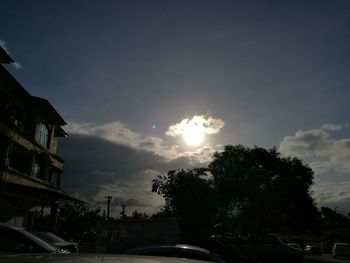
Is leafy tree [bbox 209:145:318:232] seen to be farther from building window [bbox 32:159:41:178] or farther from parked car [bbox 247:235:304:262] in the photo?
building window [bbox 32:159:41:178]

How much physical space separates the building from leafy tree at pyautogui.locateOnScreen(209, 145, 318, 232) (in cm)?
1972

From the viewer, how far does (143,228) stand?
18203 millimetres

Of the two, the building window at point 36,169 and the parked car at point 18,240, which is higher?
the building window at point 36,169

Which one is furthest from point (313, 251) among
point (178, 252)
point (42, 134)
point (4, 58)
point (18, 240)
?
point (18, 240)

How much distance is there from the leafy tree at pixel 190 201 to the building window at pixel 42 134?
909cm

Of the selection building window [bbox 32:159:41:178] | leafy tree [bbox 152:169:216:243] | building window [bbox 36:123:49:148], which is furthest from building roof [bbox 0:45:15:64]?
leafy tree [bbox 152:169:216:243]

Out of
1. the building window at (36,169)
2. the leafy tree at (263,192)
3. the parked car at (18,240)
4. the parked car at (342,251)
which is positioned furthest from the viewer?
the leafy tree at (263,192)

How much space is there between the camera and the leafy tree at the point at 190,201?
1082 inches

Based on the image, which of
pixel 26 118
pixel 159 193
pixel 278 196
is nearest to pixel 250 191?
pixel 278 196

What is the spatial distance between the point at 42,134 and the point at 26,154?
303 centimetres

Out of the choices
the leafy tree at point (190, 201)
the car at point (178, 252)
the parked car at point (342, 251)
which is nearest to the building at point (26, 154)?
the leafy tree at point (190, 201)

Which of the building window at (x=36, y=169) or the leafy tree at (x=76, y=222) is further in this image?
the leafy tree at (x=76, y=222)

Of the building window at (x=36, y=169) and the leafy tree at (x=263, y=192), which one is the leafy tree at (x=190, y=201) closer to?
the building window at (x=36, y=169)

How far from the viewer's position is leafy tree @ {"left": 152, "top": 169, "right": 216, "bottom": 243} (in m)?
27.5
